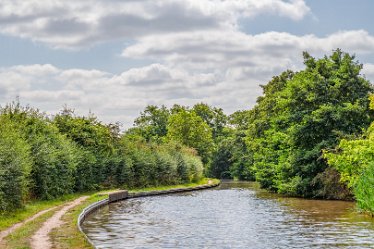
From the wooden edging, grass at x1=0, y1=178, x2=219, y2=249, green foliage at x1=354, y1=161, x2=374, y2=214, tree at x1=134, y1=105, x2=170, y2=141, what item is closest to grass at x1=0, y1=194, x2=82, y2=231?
grass at x1=0, y1=178, x2=219, y2=249

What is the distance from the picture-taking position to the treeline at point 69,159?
28155 millimetres

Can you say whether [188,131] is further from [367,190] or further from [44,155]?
[367,190]

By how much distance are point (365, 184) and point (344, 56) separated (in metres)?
21.8

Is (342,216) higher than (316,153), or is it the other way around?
(316,153)

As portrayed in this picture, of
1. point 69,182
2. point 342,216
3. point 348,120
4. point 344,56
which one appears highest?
point 344,56

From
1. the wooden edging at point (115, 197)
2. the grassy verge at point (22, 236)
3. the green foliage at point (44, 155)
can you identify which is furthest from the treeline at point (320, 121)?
the grassy verge at point (22, 236)

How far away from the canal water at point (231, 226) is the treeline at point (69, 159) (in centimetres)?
393

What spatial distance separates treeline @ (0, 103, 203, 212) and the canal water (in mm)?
3935

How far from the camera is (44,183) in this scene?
3472 cm

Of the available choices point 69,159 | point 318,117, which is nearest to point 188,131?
point 318,117

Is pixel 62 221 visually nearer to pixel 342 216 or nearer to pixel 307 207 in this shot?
pixel 342 216

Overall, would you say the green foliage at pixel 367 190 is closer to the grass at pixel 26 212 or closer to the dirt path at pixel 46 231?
the dirt path at pixel 46 231

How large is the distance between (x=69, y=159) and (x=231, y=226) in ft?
54.4

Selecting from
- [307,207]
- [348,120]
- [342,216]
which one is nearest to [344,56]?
[348,120]
